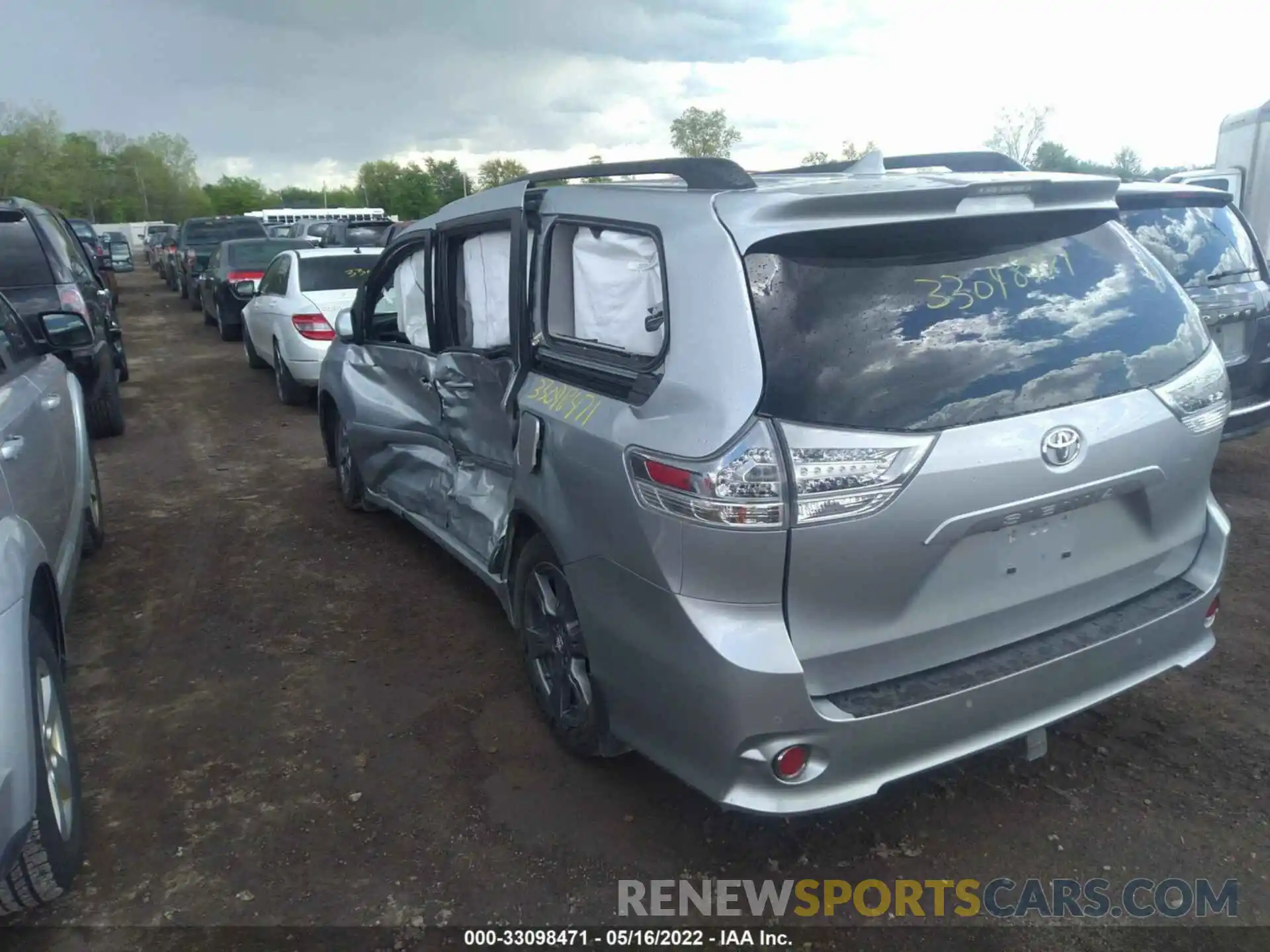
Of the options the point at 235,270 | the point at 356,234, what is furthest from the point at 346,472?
the point at 356,234

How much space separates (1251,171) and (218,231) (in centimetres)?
2015

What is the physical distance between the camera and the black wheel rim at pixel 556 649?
10.5 ft

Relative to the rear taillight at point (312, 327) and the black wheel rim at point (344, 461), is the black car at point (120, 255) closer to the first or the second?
the rear taillight at point (312, 327)

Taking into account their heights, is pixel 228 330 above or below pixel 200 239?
below

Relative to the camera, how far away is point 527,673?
366cm

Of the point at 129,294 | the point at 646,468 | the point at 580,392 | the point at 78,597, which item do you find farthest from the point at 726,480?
the point at 129,294

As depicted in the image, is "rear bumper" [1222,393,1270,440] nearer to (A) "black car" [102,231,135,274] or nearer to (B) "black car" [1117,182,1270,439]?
(B) "black car" [1117,182,1270,439]

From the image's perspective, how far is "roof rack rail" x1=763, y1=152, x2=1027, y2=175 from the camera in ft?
13.7

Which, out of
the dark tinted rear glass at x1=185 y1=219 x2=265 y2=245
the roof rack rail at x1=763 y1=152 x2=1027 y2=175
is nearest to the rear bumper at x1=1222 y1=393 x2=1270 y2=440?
the roof rack rail at x1=763 y1=152 x2=1027 y2=175

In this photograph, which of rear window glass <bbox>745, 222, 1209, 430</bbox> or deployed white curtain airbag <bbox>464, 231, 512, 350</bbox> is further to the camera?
deployed white curtain airbag <bbox>464, 231, 512, 350</bbox>

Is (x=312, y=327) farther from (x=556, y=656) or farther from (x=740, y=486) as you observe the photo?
(x=740, y=486)

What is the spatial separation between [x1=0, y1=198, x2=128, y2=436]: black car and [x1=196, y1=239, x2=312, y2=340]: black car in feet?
21.1

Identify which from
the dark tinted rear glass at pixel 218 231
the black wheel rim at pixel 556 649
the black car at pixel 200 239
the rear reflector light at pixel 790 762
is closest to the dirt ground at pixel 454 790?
the black wheel rim at pixel 556 649

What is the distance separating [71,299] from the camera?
314 inches
